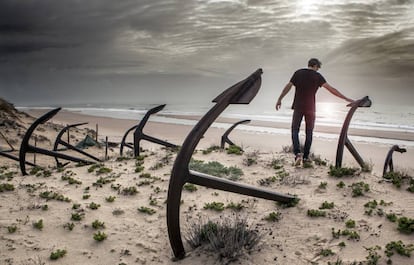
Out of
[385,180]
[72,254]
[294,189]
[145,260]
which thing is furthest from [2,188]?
[385,180]

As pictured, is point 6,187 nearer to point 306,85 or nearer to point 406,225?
point 306,85

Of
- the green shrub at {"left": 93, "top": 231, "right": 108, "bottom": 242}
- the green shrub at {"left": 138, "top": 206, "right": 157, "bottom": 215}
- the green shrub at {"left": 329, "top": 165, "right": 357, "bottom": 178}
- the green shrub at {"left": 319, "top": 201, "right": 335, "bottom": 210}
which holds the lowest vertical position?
the green shrub at {"left": 93, "top": 231, "right": 108, "bottom": 242}

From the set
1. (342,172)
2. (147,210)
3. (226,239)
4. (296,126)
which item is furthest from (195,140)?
(296,126)

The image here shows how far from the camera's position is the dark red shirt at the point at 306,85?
7023 millimetres

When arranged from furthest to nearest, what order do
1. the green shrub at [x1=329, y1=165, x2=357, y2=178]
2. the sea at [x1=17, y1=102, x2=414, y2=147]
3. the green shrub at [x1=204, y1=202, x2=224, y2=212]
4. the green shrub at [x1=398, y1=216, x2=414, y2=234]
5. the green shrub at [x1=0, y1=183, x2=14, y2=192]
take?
1. the sea at [x1=17, y1=102, x2=414, y2=147]
2. the green shrub at [x1=0, y1=183, x2=14, y2=192]
3. the green shrub at [x1=329, y1=165, x2=357, y2=178]
4. the green shrub at [x1=204, y1=202, x2=224, y2=212]
5. the green shrub at [x1=398, y1=216, x2=414, y2=234]

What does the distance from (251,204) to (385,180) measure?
263 centimetres

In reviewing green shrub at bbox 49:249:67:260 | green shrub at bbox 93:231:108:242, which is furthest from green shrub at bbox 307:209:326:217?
green shrub at bbox 49:249:67:260

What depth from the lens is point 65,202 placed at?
19.3 ft

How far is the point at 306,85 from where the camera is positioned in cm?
704

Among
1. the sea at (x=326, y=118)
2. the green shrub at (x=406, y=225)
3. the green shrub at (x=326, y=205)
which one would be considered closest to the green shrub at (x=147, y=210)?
the green shrub at (x=326, y=205)

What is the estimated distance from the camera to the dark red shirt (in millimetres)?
7023

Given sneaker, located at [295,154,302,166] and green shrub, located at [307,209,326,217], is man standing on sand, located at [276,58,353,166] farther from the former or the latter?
green shrub, located at [307,209,326,217]

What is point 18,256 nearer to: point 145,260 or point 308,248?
point 145,260

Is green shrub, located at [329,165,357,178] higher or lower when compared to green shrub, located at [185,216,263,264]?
higher
